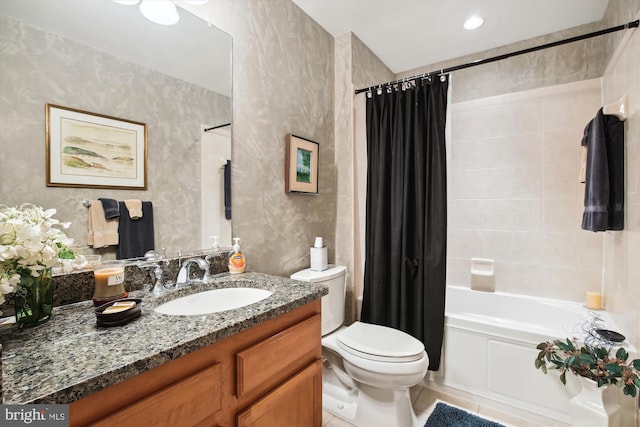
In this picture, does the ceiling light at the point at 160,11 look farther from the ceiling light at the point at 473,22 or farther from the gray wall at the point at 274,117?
the ceiling light at the point at 473,22

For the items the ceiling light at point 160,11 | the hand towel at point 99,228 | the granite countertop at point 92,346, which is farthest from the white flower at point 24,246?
the ceiling light at point 160,11

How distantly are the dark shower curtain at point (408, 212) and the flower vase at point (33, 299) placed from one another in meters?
1.70

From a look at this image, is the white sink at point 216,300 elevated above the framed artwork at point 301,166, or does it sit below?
below

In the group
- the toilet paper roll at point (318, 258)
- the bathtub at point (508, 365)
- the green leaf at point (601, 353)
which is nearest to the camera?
the green leaf at point (601, 353)

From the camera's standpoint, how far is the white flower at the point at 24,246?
0.70 m

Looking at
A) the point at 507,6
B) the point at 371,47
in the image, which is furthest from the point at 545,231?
the point at 371,47

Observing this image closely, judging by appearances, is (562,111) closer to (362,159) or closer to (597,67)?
(597,67)

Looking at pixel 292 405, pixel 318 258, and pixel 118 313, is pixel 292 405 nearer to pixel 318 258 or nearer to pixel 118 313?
pixel 118 313

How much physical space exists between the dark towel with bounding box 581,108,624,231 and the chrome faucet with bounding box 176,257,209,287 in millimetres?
2112

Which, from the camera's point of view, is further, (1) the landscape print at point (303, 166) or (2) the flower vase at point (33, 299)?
(1) the landscape print at point (303, 166)

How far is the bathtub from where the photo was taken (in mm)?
1682

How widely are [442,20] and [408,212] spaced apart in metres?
1.39

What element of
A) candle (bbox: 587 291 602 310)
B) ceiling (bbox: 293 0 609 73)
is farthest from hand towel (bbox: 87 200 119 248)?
candle (bbox: 587 291 602 310)

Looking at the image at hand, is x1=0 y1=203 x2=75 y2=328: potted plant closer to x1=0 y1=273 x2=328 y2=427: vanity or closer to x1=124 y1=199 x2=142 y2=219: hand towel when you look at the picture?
x1=0 y1=273 x2=328 y2=427: vanity
